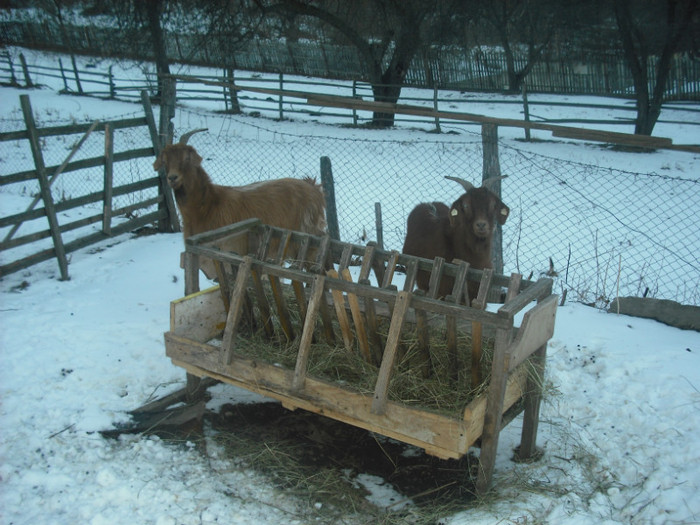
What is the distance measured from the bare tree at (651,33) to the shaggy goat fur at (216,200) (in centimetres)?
1232

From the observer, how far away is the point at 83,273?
7.45 metres

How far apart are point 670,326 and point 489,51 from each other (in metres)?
22.0

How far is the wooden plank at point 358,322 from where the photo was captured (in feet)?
13.6

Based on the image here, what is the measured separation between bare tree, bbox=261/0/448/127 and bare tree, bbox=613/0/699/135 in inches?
207

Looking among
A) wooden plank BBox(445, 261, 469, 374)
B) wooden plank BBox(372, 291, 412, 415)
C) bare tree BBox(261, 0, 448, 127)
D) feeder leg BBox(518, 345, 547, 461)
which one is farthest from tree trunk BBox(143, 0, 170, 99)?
feeder leg BBox(518, 345, 547, 461)

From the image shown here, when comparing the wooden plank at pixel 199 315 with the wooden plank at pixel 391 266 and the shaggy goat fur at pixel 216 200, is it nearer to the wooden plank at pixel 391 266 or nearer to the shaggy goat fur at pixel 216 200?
the shaggy goat fur at pixel 216 200

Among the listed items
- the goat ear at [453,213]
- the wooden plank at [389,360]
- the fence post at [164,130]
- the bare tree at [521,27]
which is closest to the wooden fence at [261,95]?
the bare tree at [521,27]

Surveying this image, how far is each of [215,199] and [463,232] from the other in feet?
9.00

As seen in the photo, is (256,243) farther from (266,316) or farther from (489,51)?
(489,51)

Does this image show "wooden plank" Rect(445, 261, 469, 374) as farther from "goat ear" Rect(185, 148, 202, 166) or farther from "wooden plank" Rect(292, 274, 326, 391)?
"goat ear" Rect(185, 148, 202, 166)

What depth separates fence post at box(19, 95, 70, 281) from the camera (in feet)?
22.1

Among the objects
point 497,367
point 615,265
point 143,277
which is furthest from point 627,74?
point 497,367

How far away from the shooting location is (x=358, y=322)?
165 inches

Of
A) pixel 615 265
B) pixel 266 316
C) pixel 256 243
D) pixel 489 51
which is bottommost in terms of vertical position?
pixel 615 265
